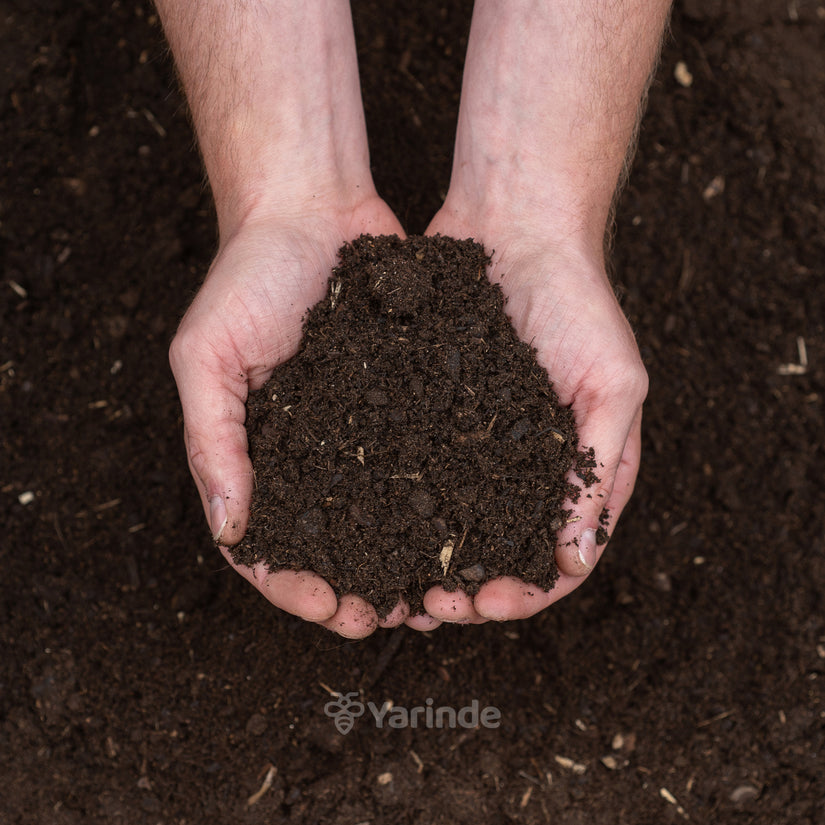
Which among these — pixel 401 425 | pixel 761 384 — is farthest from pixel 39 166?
pixel 761 384

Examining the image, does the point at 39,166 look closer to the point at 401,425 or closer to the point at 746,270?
the point at 401,425

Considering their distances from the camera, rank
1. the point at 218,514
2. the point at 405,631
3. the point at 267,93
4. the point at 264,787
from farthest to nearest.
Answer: the point at 405,631 < the point at 264,787 < the point at 267,93 < the point at 218,514

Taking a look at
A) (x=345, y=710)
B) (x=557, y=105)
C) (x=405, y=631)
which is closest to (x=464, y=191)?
(x=557, y=105)

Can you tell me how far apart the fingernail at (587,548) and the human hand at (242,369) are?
0.44 meters

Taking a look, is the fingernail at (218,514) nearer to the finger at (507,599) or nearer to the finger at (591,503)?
the finger at (507,599)

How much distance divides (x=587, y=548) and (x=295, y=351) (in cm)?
94

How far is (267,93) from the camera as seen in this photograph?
2.39 metres

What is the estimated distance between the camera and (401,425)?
2070 millimetres

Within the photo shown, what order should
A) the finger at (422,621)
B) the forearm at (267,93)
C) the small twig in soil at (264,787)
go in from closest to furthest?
the finger at (422,621)
the forearm at (267,93)
the small twig in soil at (264,787)

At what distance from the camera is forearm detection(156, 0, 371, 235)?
2387 millimetres

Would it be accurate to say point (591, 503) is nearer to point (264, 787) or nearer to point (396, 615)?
point (396, 615)

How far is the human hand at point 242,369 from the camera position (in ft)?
6.79

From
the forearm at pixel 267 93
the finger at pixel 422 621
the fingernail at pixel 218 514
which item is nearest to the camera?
the fingernail at pixel 218 514

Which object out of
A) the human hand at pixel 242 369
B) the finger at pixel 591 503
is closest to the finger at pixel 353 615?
the human hand at pixel 242 369
